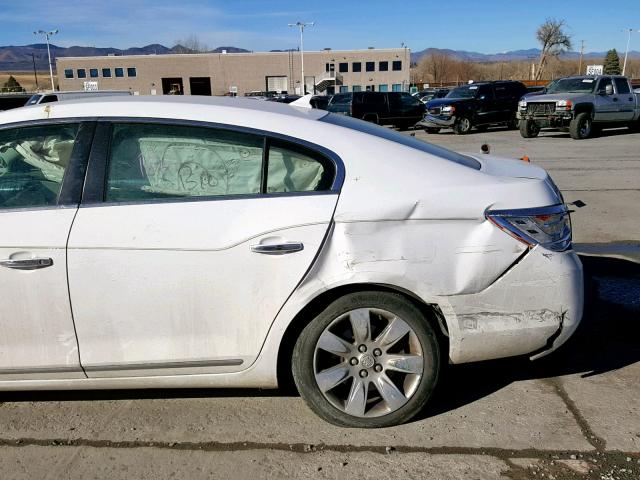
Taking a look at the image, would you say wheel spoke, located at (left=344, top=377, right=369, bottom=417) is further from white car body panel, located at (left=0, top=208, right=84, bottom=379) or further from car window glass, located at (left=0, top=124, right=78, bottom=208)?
car window glass, located at (left=0, top=124, right=78, bottom=208)

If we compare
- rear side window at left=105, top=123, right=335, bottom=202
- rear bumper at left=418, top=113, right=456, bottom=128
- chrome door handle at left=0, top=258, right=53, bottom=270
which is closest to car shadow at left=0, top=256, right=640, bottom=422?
chrome door handle at left=0, top=258, right=53, bottom=270

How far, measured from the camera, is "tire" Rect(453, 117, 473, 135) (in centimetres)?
2169

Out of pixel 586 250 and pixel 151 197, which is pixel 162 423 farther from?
pixel 586 250

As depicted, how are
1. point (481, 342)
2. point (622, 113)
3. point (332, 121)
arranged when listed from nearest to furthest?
point (481, 342)
point (332, 121)
point (622, 113)

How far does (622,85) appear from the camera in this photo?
19.4m

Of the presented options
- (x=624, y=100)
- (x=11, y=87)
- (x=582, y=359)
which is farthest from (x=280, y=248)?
(x=11, y=87)

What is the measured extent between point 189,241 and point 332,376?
3.25ft

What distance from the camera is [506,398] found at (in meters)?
3.43

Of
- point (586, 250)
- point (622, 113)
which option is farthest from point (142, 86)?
point (586, 250)

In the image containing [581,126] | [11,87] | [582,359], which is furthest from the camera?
[11,87]

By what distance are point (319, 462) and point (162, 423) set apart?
36.4 inches

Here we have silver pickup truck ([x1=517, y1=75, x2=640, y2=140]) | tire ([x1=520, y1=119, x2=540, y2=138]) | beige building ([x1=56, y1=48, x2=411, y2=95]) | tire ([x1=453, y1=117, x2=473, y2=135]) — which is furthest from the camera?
beige building ([x1=56, y1=48, x2=411, y2=95])

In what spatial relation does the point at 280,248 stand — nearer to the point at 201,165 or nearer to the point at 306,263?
the point at 306,263

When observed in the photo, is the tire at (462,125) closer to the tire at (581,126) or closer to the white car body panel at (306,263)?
the tire at (581,126)
